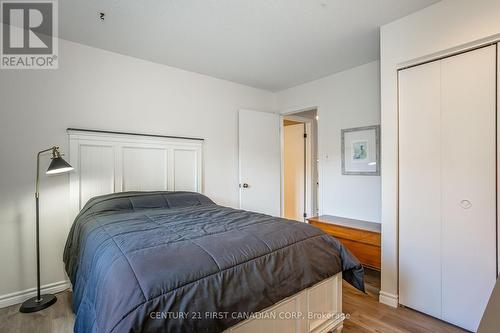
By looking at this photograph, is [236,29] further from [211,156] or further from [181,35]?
[211,156]

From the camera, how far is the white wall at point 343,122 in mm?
3129

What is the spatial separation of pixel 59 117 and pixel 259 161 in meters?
2.59

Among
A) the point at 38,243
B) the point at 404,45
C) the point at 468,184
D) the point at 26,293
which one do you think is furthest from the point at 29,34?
the point at 468,184

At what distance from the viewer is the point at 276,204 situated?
13.8 ft

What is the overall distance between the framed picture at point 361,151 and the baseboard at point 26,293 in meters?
3.43

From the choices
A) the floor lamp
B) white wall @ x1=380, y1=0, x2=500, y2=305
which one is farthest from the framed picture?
the floor lamp

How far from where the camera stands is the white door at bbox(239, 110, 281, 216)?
153 inches

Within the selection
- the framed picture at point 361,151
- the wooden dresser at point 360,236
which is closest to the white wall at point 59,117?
the framed picture at point 361,151

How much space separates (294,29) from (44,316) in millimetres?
3301

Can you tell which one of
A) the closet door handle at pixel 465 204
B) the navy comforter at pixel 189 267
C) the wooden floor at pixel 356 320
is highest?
the closet door handle at pixel 465 204

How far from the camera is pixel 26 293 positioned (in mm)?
2350

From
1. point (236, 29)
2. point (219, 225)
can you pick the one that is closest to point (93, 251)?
point (219, 225)

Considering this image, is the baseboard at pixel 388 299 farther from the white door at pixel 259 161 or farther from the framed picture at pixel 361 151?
the white door at pixel 259 161

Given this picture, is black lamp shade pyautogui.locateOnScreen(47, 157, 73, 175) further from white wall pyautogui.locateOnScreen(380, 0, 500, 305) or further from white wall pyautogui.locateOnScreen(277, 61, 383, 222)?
white wall pyautogui.locateOnScreen(277, 61, 383, 222)
